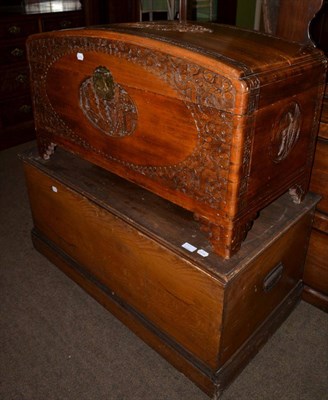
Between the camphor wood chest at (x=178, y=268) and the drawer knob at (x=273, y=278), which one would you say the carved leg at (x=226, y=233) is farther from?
the drawer knob at (x=273, y=278)

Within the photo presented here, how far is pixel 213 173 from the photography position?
3.37 ft

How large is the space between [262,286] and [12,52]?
248 centimetres

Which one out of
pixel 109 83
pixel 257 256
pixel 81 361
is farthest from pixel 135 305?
pixel 109 83

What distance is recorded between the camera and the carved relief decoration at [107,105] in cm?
118

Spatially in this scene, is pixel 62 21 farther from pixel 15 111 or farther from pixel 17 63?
pixel 15 111

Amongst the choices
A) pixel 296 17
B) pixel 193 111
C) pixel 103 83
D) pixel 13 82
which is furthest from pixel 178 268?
pixel 13 82

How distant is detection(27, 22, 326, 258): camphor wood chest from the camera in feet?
3.11

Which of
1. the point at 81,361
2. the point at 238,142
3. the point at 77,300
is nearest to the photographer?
the point at 238,142

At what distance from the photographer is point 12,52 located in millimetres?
2859

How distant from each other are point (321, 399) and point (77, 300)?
0.98 meters

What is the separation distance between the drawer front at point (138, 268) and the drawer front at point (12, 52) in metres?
1.49

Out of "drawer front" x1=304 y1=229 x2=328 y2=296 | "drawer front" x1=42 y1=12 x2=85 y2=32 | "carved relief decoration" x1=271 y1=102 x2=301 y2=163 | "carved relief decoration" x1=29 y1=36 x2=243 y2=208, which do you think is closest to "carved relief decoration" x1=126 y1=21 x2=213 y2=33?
"carved relief decoration" x1=29 y1=36 x2=243 y2=208

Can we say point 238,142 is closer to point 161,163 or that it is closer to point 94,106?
point 161,163

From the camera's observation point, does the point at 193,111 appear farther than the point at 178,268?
No
